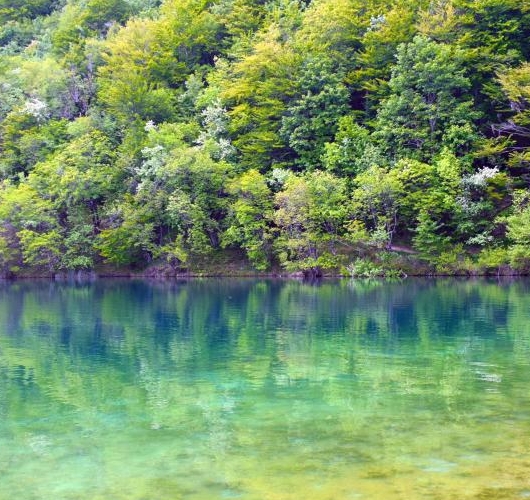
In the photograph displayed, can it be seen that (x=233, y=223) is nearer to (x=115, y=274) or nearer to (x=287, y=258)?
(x=287, y=258)

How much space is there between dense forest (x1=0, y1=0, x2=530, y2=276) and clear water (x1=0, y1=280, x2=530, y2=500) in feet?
65.0

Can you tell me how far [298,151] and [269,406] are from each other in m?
Result: 39.7

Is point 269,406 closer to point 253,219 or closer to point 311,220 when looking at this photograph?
point 311,220

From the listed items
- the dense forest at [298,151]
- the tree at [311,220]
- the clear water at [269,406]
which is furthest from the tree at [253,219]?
the clear water at [269,406]

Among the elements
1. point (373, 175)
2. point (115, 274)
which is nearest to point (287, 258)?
point (373, 175)

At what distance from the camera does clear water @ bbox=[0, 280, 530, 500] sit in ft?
25.9

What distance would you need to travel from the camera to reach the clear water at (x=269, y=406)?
7.89m

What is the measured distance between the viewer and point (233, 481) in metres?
7.90

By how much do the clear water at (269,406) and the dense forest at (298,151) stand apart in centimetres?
1982

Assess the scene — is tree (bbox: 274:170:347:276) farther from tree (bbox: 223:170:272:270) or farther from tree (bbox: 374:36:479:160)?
tree (bbox: 374:36:479:160)

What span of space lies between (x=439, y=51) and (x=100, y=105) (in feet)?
100

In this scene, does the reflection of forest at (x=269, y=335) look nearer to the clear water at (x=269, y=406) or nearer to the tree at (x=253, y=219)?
the clear water at (x=269, y=406)

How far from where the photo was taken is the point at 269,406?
454 inches

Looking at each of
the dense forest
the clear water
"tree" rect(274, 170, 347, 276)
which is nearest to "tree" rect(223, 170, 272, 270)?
the dense forest
